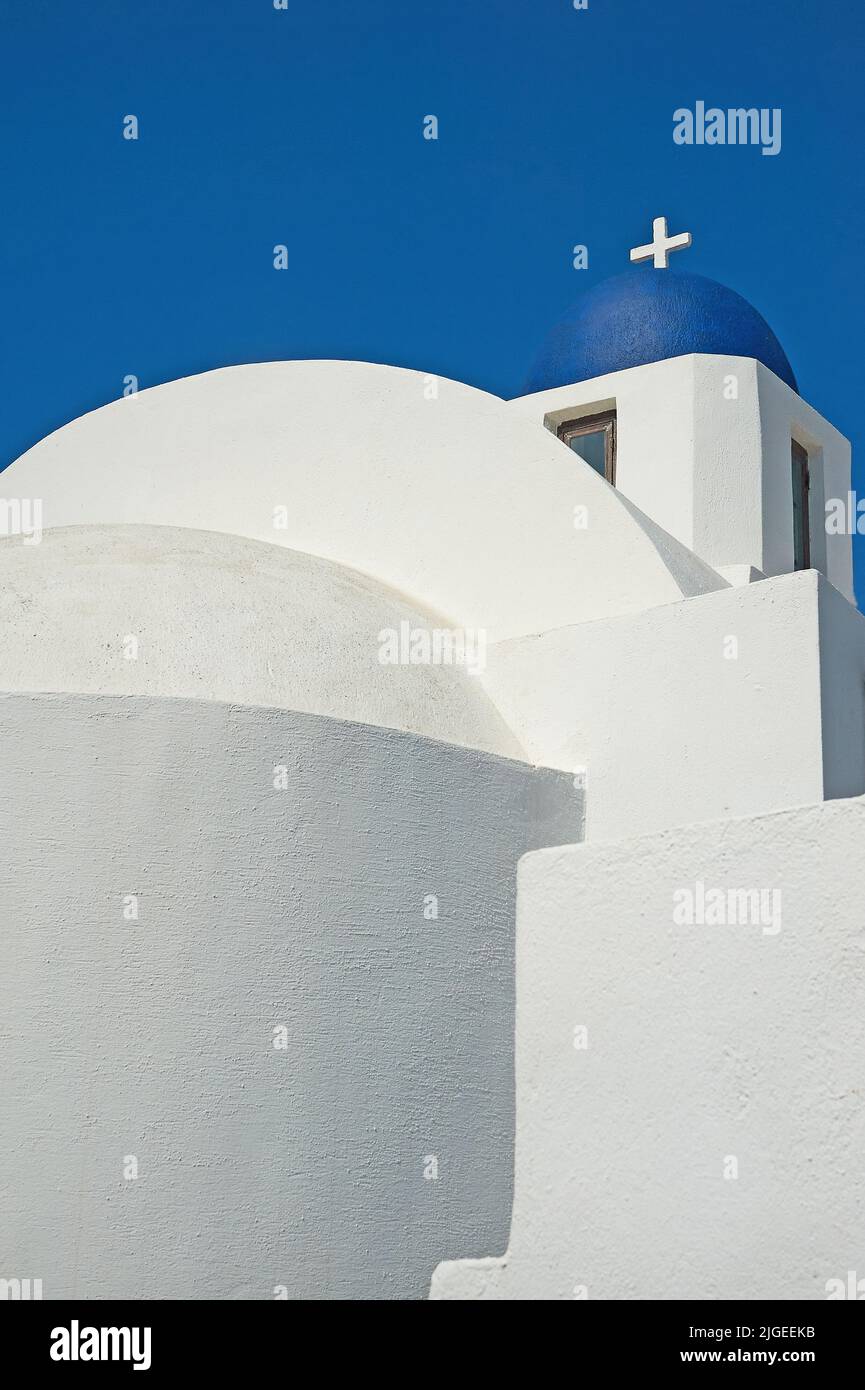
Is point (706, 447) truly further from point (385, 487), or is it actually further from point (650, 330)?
point (385, 487)

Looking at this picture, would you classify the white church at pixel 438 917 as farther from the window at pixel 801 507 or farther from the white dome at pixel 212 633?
the window at pixel 801 507

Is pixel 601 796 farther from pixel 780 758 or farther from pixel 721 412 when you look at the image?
pixel 721 412

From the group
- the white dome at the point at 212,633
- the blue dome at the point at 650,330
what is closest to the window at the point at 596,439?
the blue dome at the point at 650,330

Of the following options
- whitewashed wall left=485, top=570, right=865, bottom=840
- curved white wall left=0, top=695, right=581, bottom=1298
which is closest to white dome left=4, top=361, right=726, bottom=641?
whitewashed wall left=485, top=570, right=865, bottom=840

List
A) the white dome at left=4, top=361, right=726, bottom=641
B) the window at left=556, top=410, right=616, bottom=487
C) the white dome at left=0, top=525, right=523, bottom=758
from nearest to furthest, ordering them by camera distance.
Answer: the white dome at left=0, top=525, right=523, bottom=758, the white dome at left=4, top=361, right=726, bottom=641, the window at left=556, top=410, right=616, bottom=487

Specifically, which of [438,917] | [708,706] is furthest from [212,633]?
[708,706]

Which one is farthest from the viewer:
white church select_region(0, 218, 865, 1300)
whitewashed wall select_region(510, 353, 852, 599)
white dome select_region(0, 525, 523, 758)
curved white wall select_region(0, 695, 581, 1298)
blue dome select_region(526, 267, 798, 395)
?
blue dome select_region(526, 267, 798, 395)

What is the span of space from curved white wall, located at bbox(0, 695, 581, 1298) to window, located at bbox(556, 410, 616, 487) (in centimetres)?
458

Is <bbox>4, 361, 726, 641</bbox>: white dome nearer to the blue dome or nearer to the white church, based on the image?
the white church

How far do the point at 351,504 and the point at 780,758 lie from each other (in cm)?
357

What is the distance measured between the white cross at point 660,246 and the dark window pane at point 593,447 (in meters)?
2.11

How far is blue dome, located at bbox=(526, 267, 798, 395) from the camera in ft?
37.7

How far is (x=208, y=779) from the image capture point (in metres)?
6.52

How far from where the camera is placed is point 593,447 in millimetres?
11203
